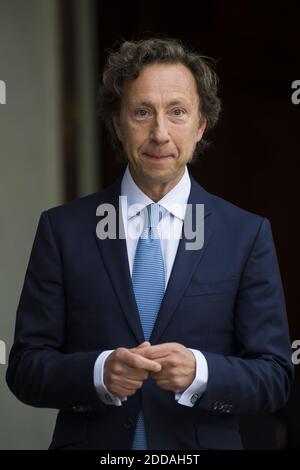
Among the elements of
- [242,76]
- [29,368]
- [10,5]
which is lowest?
[29,368]

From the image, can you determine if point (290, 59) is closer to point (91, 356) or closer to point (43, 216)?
point (43, 216)

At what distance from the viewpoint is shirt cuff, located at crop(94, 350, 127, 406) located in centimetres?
194

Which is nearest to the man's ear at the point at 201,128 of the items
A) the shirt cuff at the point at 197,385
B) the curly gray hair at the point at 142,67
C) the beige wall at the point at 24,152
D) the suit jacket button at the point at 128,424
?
the curly gray hair at the point at 142,67

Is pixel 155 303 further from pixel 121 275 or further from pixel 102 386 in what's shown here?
pixel 102 386

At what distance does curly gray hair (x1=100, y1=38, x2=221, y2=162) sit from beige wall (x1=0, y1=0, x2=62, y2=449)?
0.90 m

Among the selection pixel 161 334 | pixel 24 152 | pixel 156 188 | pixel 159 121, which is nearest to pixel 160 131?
pixel 159 121

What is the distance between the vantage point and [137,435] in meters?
1.99

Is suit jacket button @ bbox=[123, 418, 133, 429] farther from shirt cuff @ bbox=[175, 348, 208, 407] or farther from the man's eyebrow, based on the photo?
the man's eyebrow

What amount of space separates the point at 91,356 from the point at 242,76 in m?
1.31

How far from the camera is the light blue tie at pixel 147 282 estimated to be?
1.99 metres

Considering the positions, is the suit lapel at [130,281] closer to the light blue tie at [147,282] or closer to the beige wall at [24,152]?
the light blue tie at [147,282]

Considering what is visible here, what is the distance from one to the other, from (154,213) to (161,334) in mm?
259

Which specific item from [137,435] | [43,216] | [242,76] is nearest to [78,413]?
[137,435]

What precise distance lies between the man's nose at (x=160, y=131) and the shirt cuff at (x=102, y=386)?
431mm
